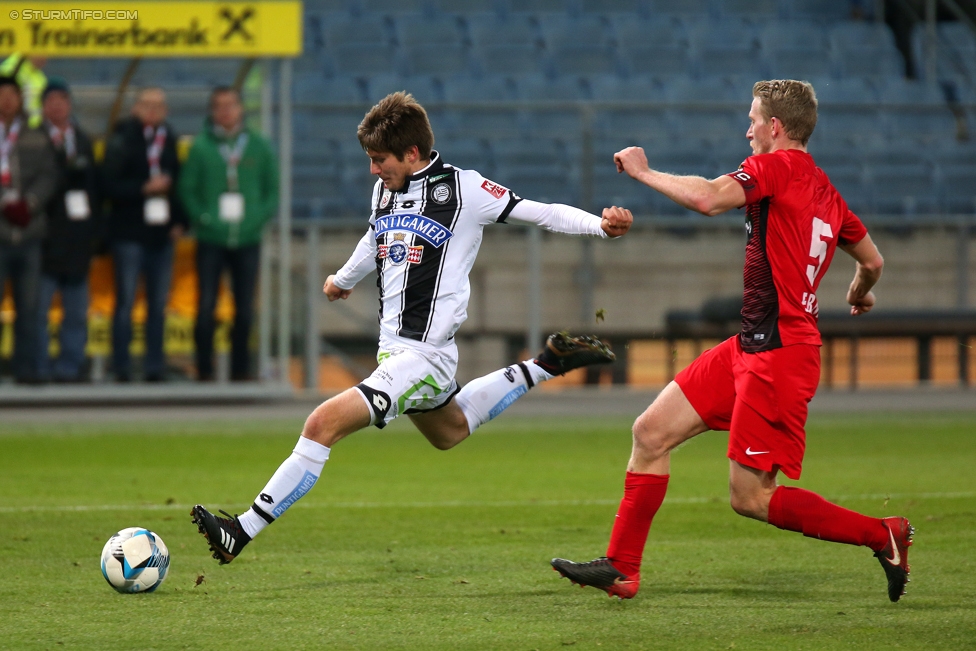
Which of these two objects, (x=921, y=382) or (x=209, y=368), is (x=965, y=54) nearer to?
(x=921, y=382)

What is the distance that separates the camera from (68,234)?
13125mm

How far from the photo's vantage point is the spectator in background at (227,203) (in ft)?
43.5

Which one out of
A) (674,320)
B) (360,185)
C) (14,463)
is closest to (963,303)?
(674,320)

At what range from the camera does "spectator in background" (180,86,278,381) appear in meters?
13.2

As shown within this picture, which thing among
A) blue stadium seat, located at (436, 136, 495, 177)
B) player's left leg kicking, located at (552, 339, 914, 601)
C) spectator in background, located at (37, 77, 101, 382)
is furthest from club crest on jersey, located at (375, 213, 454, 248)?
blue stadium seat, located at (436, 136, 495, 177)

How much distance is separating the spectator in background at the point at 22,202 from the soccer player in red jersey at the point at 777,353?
9.14 metres

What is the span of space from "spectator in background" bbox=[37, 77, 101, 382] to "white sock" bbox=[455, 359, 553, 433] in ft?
25.7

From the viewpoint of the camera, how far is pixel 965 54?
846 inches

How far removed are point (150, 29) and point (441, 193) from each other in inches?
327

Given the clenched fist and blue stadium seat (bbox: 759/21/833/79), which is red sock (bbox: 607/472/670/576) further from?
blue stadium seat (bbox: 759/21/833/79)

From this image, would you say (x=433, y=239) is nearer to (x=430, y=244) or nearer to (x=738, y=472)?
(x=430, y=244)

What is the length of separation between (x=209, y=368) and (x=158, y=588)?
8604mm

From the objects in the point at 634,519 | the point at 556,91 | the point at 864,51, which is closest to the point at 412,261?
the point at 634,519

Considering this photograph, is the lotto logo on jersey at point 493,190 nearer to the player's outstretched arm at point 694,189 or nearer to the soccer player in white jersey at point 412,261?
the soccer player in white jersey at point 412,261
